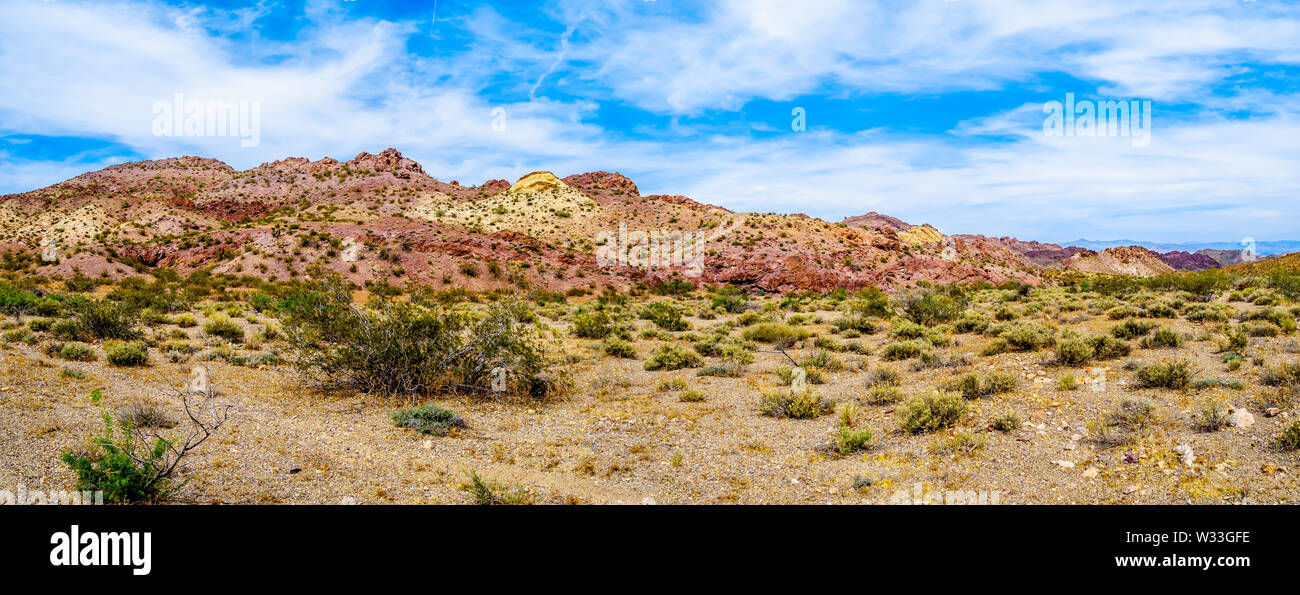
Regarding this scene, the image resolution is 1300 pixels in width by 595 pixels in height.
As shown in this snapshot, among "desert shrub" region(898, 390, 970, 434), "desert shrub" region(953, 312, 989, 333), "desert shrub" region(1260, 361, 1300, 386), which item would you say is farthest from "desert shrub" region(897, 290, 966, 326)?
"desert shrub" region(898, 390, 970, 434)

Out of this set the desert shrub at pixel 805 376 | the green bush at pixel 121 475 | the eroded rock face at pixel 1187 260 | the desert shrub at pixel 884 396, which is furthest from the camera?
the eroded rock face at pixel 1187 260

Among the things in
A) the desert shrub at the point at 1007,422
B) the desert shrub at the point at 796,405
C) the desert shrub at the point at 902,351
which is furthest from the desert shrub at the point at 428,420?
the desert shrub at the point at 902,351

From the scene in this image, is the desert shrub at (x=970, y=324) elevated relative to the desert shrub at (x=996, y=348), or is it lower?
elevated

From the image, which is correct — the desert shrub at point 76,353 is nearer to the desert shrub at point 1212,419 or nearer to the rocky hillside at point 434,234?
the desert shrub at point 1212,419

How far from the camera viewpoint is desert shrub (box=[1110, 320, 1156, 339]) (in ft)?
39.5

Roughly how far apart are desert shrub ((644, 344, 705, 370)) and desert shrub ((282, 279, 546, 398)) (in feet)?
9.71

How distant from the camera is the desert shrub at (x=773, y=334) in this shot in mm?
16531

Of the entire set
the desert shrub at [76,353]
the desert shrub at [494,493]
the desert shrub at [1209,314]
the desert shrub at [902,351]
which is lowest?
the desert shrub at [494,493]

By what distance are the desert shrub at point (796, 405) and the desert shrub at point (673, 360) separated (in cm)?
386

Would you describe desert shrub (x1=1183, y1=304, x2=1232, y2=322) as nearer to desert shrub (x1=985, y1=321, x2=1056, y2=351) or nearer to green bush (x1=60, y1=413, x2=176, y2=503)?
desert shrub (x1=985, y1=321, x2=1056, y2=351)

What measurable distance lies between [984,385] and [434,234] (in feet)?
137

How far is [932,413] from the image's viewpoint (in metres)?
7.81

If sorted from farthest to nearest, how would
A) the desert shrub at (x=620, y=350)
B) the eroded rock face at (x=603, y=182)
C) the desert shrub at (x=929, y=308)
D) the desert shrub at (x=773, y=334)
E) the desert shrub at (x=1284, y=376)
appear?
the eroded rock face at (x=603, y=182) < the desert shrub at (x=929, y=308) < the desert shrub at (x=773, y=334) < the desert shrub at (x=620, y=350) < the desert shrub at (x=1284, y=376)
